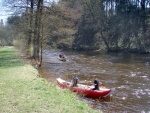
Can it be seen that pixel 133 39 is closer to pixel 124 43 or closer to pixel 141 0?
pixel 124 43

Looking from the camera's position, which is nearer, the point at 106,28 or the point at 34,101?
the point at 34,101

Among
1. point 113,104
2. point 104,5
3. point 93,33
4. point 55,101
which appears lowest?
point 113,104

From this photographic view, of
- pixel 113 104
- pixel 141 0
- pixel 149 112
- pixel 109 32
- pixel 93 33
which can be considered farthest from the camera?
pixel 93 33

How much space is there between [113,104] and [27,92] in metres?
4.60

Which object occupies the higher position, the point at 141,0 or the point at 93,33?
the point at 141,0

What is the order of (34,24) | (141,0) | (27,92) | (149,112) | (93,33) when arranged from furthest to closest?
(93,33) < (141,0) < (34,24) < (149,112) < (27,92)

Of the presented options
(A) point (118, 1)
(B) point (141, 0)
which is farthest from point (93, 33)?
(B) point (141, 0)

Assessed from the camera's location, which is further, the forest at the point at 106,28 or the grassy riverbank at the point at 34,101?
the forest at the point at 106,28

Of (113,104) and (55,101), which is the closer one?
(55,101)

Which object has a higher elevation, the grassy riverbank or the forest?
the forest

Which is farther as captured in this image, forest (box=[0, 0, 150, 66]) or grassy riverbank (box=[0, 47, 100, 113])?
forest (box=[0, 0, 150, 66])

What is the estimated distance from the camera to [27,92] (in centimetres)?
884

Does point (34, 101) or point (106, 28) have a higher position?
point (106, 28)

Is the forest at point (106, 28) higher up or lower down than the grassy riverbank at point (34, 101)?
higher up
